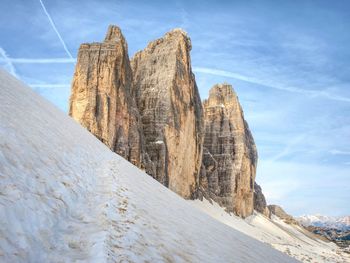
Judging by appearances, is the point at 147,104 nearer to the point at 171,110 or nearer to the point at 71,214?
the point at 171,110

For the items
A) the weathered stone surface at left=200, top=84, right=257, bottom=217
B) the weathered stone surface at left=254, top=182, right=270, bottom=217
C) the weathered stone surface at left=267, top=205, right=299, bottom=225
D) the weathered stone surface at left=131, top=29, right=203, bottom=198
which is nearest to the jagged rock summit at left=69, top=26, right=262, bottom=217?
the weathered stone surface at left=131, top=29, right=203, bottom=198

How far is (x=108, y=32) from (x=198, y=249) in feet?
142

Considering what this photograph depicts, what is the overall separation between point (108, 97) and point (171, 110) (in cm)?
1386

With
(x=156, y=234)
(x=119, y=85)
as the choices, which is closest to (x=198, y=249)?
(x=156, y=234)

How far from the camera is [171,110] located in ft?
171

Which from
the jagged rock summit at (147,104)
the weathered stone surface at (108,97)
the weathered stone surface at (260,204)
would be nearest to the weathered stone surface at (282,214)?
the weathered stone surface at (260,204)

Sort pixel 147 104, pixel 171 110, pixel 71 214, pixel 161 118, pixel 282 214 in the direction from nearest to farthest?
1. pixel 71 214
2. pixel 161 118
3. pixel 171 110
4. pixel 147 104
5. pixel 282 214

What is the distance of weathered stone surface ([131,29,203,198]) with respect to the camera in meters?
50.5

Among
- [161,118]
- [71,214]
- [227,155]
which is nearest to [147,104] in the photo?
[161,118]

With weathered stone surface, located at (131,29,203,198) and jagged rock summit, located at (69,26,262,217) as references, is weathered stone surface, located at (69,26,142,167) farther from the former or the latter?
weathered stone surface, located at (131,29,203,198)

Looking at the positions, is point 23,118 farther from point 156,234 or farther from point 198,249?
point 198,249

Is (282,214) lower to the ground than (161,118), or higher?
lower

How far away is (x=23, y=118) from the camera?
1031 centimetres

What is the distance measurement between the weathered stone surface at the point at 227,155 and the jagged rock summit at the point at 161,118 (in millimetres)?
253
